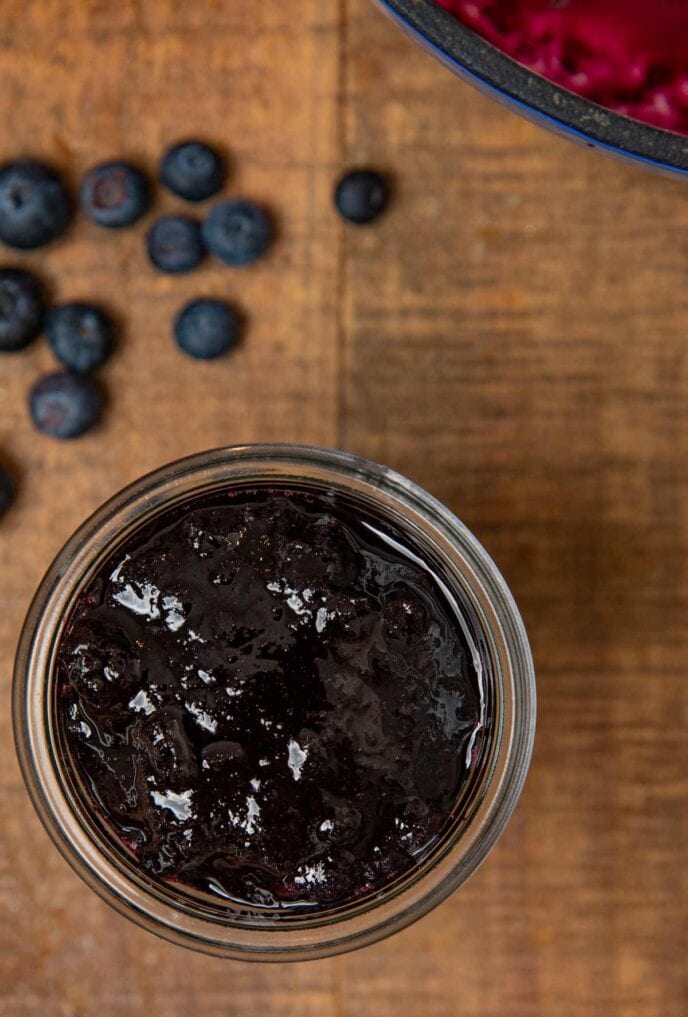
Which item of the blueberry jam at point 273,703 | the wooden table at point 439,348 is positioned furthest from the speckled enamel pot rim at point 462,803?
the wooden table at point 439,348

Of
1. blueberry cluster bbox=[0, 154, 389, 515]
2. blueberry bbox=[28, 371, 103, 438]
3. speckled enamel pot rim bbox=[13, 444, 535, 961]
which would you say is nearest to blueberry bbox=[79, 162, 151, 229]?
blueberry cluster bbox=[0, 154, 389, 515]

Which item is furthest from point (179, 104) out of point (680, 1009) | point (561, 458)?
point (680, 1009)

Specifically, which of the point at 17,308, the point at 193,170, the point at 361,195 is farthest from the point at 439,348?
the point at 17,308

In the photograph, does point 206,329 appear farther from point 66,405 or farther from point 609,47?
point 609,47

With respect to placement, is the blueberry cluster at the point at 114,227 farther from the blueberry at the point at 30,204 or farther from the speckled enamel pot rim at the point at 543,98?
the speckled enamel pot rim at the point at 543,98

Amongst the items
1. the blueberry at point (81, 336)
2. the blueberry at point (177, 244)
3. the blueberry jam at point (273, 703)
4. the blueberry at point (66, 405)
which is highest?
the blueberry at point (177, 244)

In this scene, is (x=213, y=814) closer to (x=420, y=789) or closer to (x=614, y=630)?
(x=420, y=789)

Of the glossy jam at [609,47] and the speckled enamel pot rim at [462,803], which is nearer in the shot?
the glossy jam at [609,47]
